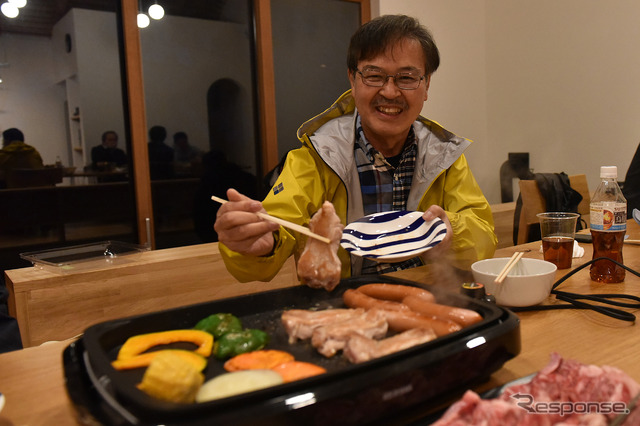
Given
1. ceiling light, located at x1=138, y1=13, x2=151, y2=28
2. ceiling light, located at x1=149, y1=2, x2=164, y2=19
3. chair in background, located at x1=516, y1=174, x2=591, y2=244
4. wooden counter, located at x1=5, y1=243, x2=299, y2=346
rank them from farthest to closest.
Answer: ceiling light, located at x1=149, y1=2, x2=164, y2=19 → ceiling light, located at x1=138, y1=13, x2=151, y2=28 → chair in background, located at x1=516, y1=174, x2=591, y2=244 → wooden counter, located at x1=5, y1=243, x2=299, y2=346

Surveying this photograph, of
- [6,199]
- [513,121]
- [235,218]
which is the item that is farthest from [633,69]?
[6,199]

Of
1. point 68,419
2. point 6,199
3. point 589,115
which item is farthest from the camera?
point 589,115

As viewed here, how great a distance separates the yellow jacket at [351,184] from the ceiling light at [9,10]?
3093 millimetres

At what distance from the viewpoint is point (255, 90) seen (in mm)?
4648

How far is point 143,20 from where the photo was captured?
4.09 meters

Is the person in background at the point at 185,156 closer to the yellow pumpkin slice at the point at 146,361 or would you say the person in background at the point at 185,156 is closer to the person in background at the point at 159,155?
the person in background at the point at 159,155

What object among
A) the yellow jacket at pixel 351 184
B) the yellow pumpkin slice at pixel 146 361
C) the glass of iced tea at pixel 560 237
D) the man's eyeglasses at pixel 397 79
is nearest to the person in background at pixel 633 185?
Answer: the yellow jacket at pixel 351 184

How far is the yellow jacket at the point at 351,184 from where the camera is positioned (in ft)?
6.05

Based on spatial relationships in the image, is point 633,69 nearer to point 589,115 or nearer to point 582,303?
point 589,115

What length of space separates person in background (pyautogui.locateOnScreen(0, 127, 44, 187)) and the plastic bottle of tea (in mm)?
3915

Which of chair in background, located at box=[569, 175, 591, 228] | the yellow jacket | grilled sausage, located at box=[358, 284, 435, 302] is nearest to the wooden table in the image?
grilled sausage, located at box=[358, 284, 435, 302]

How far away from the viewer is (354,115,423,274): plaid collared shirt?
209 centimetres

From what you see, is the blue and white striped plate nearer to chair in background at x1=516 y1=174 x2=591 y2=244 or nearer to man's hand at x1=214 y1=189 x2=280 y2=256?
man's hand at x1=214 y1=189 x2=280 y2=256

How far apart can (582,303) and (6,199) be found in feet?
13.3
